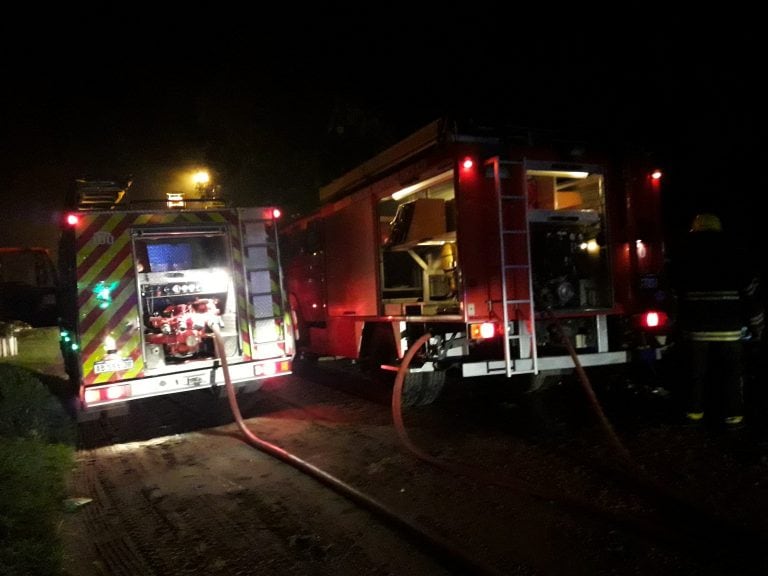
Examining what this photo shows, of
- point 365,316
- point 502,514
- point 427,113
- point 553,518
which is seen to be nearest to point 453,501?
point 502,514

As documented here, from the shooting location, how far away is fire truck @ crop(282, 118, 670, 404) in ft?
20.6

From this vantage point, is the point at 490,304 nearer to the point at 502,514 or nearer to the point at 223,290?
the point at 502,514

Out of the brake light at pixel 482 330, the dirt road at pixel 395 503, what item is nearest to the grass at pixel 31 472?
the dirt road at pixel 395 503

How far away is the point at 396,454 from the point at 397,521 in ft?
5.46

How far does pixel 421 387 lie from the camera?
7508 mm

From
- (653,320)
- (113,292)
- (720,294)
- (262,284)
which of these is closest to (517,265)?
(653,320)

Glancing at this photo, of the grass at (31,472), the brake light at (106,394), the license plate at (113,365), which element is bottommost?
the grass at (31,472)

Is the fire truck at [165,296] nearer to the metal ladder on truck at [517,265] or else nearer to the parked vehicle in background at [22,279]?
the metal ladder on truck at [517,265]

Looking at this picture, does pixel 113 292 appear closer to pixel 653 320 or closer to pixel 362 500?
pixel 362 500

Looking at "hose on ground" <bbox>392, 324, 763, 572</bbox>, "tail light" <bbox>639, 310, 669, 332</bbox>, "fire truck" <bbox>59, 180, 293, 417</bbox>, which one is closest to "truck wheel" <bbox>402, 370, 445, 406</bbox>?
"fire truck" <bbox>59, 180, 293, 417</bbox>

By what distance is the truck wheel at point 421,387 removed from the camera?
743 centimetres

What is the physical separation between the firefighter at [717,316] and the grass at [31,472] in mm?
5257

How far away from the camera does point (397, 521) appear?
4.12 m

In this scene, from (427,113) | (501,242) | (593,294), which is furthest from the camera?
(427,113)
